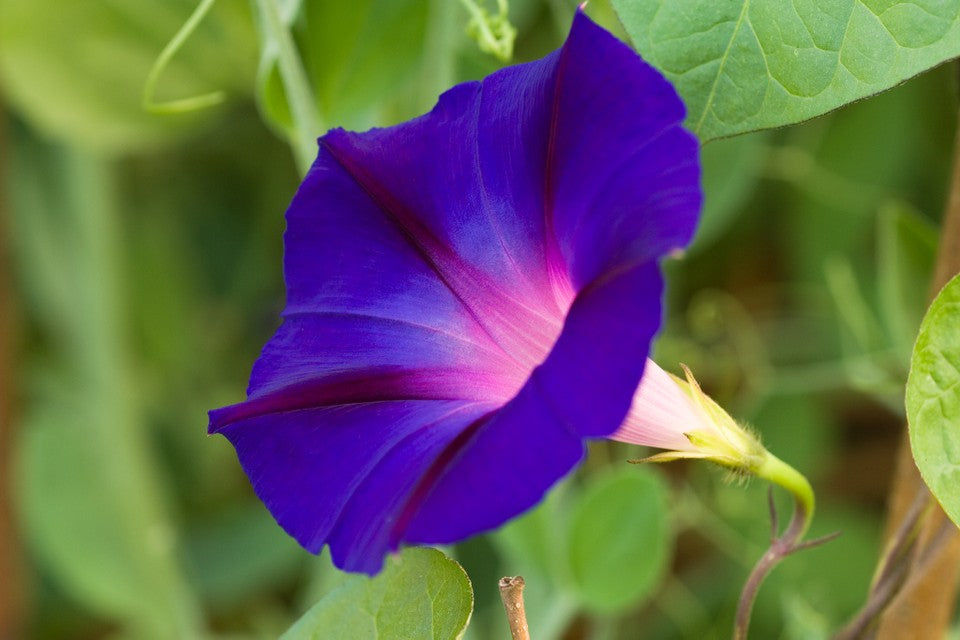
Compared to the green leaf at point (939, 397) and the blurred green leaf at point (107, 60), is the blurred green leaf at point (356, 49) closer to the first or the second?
the blurred green leaf at point (107, 60)

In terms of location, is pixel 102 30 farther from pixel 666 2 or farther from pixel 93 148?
pixel 666 2

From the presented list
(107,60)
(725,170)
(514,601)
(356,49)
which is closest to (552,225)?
(514,601)

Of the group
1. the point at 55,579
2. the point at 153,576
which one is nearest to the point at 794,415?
the point at 153,576

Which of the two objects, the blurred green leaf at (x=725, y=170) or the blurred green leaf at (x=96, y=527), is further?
the blurred green leaf at (x=96, y=527)

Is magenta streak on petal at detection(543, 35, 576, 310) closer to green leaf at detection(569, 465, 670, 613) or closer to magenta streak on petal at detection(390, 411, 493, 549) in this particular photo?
magenta streak on petal at detection(390, 411, 493, 549)

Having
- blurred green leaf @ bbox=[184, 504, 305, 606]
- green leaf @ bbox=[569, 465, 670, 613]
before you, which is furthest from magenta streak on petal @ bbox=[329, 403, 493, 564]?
blurred green leaf @ bbox=[184, 504, 305, 606]

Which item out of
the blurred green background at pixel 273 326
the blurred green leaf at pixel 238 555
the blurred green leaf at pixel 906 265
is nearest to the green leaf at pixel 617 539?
the blurred green background at pixel 273 326

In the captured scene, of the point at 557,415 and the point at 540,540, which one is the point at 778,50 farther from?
the point at 540,540

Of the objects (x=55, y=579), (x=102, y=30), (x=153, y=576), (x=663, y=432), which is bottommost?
(x=55, y=579)
